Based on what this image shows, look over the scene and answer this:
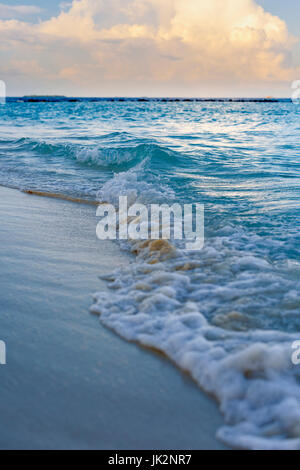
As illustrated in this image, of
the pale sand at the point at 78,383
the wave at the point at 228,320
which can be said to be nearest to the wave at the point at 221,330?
the wave at the point at 228,320

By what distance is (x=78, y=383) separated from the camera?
1.93m

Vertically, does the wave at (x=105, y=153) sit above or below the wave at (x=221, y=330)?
above

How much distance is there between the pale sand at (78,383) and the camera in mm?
1633

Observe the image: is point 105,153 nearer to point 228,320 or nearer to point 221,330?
point 228,320

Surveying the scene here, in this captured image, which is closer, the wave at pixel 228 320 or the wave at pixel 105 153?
the wave at pixel 228 320

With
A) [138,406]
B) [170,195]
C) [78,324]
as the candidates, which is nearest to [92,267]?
[78,324]

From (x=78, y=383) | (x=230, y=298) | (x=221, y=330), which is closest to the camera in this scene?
(x=78, y=383)

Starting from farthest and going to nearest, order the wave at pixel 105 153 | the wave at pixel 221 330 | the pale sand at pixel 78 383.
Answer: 1. the wave at pixel 105 153
2. the wave at pixel 221 330
3. the pale sand at pixel 78 383

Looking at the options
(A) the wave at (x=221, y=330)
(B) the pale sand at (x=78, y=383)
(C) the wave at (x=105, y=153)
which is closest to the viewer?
(B) the pale sand at (x=78, y=383)

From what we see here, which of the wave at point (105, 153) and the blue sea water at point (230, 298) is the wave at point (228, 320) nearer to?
the blue sea water at point (230, 298)

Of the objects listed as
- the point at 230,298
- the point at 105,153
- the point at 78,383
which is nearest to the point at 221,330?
the point at 230,298

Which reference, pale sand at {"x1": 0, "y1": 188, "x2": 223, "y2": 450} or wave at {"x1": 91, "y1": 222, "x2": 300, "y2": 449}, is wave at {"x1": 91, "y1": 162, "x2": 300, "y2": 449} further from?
pale sand at {"x1": 0, "y1": 188, "x2": 223, "y2": 450}
